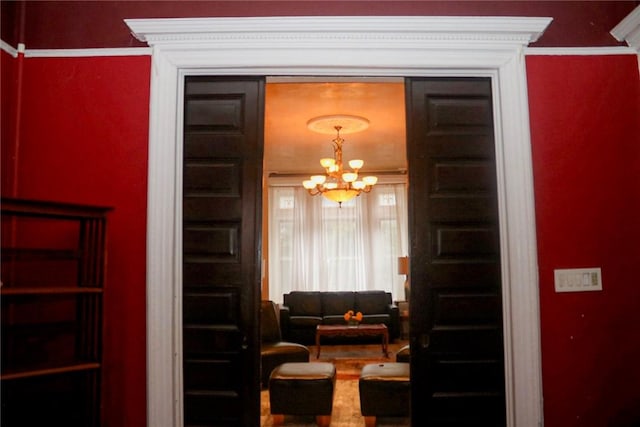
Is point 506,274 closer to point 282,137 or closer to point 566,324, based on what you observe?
point 566,324

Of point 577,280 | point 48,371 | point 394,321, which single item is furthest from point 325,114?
point 394,321

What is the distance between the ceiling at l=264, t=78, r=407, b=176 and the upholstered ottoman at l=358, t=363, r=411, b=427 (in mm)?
2437

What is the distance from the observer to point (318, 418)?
13.8 ft

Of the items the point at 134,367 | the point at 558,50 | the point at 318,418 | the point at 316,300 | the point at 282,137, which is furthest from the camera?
the point at 316,300

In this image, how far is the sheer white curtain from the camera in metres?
9.18

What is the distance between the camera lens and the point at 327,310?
8656 mm

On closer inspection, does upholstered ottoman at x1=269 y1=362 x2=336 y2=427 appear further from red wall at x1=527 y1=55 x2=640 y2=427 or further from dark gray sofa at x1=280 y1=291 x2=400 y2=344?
dark gray sofa at x1=280 y1=291 x2=400 y2=344

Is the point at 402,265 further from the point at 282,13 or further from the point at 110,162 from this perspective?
the point at 110,162

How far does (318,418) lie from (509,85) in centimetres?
306

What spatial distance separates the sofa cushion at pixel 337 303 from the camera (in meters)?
8.64

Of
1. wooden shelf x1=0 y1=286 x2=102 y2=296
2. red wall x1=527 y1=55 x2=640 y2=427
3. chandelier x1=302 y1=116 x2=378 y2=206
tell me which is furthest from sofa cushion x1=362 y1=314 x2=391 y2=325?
wooden shelf x1=0 y1=286 x2=102 y2=296

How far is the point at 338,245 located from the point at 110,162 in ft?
22.1

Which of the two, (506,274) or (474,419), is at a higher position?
(506,274)

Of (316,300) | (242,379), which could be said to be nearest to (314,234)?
→ (316,300)
